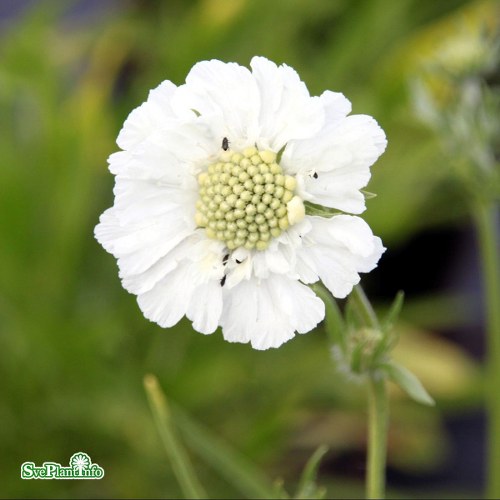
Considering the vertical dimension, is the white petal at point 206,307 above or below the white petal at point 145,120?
below

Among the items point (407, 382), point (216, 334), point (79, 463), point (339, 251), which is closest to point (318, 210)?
point (339, 251)

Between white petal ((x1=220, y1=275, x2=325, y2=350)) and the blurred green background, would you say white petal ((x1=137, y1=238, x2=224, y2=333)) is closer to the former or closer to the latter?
white petal ((x1=220, y1=275, x2=325, y2=350))

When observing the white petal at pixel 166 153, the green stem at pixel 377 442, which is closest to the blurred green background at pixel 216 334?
the green stem at pixel 377 442

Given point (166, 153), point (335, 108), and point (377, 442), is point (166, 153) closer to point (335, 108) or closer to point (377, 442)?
point (335, 108)

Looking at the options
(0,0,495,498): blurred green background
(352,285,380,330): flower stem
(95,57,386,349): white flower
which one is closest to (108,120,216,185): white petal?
(95,57,386,349): white flower

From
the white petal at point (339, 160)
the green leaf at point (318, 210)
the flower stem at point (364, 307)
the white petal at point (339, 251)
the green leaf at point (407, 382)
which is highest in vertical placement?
the white petal at point (339, 160)

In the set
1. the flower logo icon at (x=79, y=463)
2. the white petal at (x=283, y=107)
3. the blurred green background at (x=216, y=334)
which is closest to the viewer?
the white petal at (x=283, y=107)

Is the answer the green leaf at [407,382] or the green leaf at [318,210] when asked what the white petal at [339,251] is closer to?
the green leaf at [318,210]

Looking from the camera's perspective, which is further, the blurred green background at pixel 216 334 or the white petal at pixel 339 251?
the blurred green background at pixel 216 334
